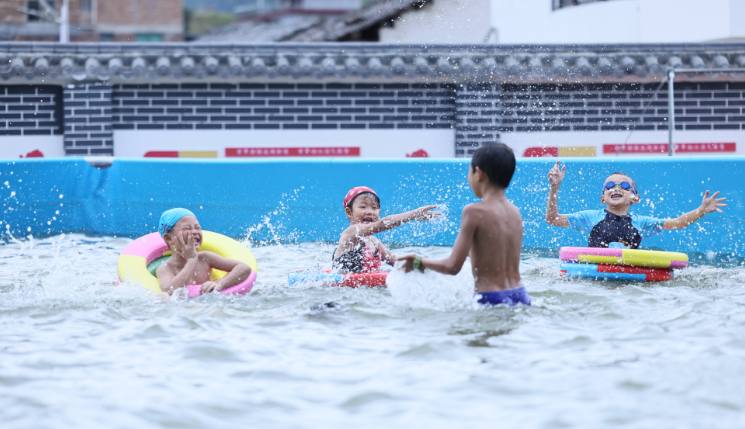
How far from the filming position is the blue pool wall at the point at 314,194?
22.4 ft

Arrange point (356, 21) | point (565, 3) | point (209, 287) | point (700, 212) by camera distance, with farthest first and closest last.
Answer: point (356, 21)
point (565, 3)
point (700, 212)
point (209, 287)

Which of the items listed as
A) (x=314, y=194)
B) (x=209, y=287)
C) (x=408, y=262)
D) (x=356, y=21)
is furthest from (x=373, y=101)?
(x=356, y=21)

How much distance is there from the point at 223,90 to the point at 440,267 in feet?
22.9

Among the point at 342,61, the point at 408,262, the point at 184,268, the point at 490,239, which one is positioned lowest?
the point at 184,268

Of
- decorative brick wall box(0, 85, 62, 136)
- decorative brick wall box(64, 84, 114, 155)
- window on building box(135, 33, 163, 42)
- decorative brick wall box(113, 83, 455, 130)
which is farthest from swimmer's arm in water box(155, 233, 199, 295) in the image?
window on building box(135, 33, 163, 42)

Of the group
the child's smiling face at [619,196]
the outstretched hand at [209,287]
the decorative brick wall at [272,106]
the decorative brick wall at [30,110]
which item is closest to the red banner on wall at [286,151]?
the decorative brick wall at [272,106]

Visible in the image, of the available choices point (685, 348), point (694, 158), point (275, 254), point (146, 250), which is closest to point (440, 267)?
point (685, 348)

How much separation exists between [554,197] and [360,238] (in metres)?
1.35

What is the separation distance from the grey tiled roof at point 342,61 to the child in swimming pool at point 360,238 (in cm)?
489

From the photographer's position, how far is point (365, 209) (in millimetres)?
5223

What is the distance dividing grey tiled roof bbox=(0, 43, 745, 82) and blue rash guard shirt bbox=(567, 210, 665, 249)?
4529mm

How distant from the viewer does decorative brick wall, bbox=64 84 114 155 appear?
33.2 feet

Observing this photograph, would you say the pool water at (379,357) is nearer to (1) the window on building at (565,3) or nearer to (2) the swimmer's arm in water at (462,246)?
(2) the swimmer's arm in water at (462,246)

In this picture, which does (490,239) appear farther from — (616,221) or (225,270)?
(616,221)
